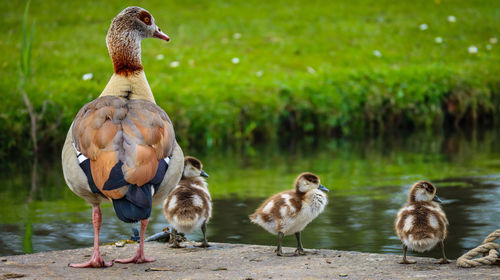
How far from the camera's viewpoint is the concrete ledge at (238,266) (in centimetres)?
Result: 668

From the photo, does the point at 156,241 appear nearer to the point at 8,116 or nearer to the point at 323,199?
the point at 323,199

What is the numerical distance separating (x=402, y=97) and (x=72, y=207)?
10.1m

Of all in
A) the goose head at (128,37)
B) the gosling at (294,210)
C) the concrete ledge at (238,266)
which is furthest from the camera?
the goose head at (128,37)

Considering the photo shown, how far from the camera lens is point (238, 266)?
7180mm

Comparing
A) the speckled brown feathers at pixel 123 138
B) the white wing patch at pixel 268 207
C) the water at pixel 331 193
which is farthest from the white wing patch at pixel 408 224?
the speckled brown feathers at pixel 123 138

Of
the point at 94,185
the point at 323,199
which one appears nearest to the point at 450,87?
the point at 323,199

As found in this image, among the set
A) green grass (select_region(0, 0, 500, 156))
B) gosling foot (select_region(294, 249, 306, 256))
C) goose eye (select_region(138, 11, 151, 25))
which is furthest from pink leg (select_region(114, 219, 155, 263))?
green grass (select_region(0, 0, 500, 156))

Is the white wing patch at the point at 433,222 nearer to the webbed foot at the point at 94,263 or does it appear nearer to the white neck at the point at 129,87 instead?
the white neck at the point at 129,87

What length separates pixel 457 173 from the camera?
14.0 m

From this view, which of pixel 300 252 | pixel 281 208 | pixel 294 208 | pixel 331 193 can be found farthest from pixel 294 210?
pixel 331 193

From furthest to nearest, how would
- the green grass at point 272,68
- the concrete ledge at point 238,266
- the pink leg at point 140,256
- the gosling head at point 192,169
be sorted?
the green grass at point 272,68 → the gosling head at point 192,169 → the pink leg at point 140,256 → the concrete ledge at point 238,266

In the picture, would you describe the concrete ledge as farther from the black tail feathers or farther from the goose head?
the goose head

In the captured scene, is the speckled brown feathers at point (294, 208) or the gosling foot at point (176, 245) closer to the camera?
the speckled brown feathers at point (294, 208)

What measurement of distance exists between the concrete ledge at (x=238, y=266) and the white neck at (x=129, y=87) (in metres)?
1.66
